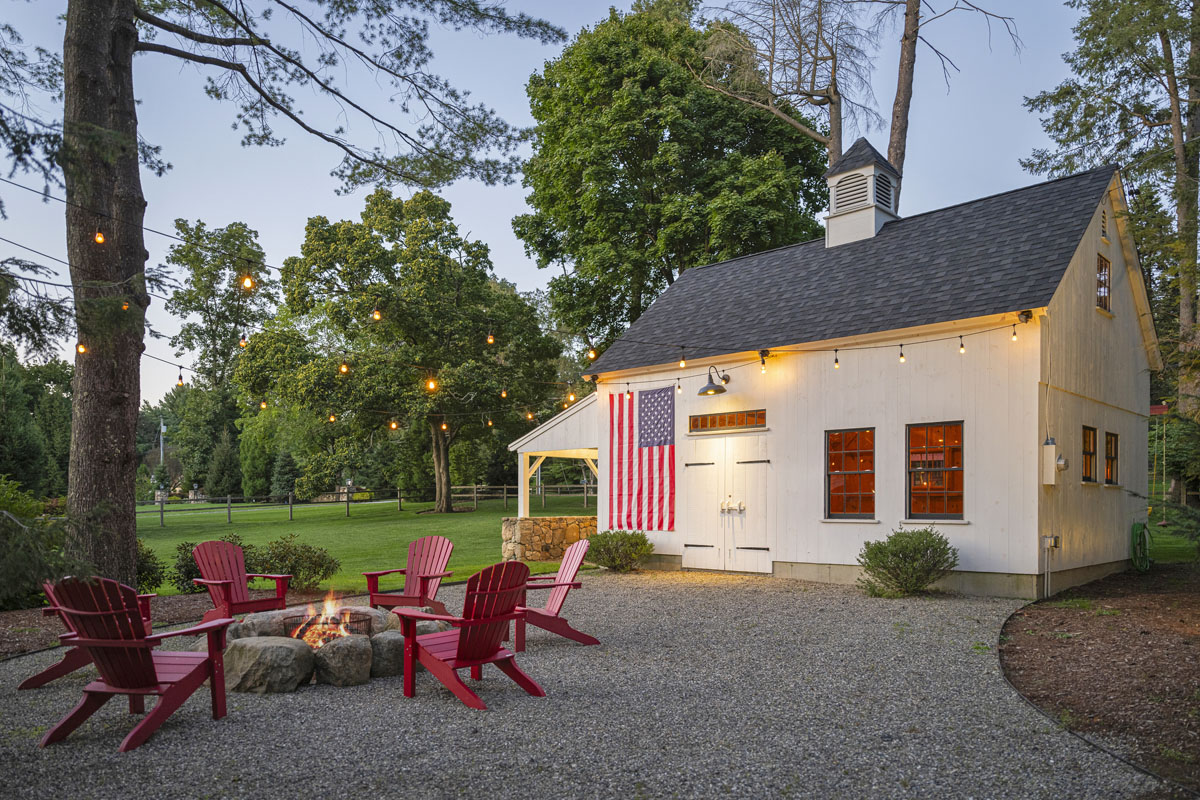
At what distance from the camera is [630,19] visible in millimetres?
21750

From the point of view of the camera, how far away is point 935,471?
9.82 m

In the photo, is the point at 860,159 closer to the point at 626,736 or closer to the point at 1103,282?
the point at 1103,282

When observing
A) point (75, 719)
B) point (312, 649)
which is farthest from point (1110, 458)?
point (75, 719)

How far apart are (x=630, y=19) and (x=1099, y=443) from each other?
16.4m

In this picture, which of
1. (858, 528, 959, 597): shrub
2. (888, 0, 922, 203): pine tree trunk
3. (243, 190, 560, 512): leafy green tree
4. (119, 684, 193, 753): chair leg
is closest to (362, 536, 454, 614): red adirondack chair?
(119, 684, 193, 753): chair leg

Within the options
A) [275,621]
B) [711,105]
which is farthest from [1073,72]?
[275,621]

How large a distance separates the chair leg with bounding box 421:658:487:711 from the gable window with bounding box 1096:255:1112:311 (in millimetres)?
10411

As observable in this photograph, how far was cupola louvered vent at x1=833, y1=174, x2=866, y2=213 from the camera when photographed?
42.2 ft

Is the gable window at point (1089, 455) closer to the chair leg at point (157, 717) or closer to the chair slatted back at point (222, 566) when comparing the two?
the chair slatted back at point (222, 566)

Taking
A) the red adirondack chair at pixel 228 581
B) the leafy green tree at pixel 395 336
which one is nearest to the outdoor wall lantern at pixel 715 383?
the red adirondack chair at pixel 228 581

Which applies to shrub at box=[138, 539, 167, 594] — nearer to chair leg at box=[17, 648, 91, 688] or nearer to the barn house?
chair leg at box=[17, 648, 91, 688]

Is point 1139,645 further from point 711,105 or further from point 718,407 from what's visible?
point 711,105

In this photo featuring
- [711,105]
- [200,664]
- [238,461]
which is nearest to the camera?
[200,664]

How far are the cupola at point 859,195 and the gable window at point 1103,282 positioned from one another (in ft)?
10.2
